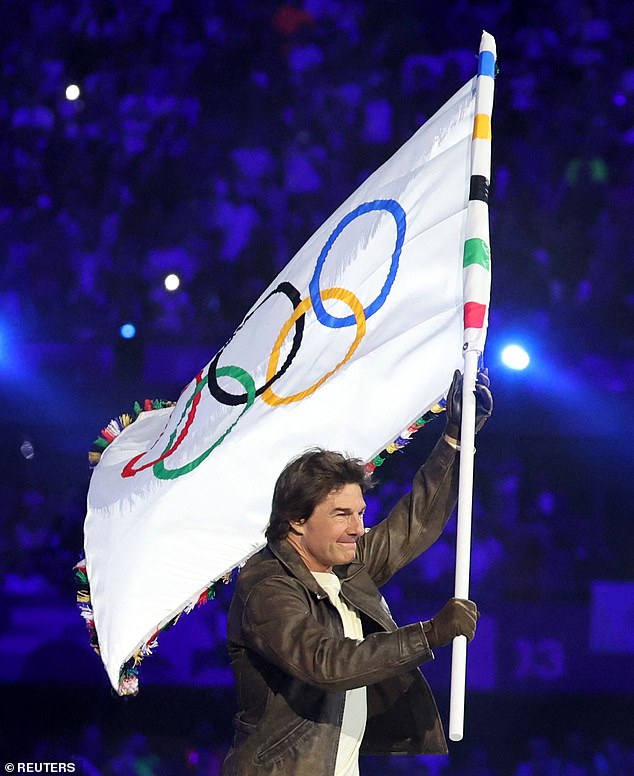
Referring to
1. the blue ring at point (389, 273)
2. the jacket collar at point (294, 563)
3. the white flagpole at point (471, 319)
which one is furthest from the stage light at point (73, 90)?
the jacket collar at point (294, 563)

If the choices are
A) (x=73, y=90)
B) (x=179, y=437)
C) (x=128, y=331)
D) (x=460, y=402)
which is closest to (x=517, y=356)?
(x=128, y=331)

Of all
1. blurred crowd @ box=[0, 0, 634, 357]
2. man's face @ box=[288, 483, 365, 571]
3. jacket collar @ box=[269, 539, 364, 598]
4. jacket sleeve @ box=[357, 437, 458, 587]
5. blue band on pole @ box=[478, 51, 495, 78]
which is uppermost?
blurred crowd @ box=[0, 0, 634, 357]

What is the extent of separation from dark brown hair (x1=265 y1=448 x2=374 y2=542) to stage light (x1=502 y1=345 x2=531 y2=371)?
8.56ft

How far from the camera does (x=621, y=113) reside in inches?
188

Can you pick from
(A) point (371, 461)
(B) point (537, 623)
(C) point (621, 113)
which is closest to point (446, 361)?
(A) point (371, 461)

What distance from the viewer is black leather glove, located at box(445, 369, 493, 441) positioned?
7.34 ft

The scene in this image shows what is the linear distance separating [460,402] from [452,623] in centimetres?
58

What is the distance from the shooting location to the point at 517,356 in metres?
4.66

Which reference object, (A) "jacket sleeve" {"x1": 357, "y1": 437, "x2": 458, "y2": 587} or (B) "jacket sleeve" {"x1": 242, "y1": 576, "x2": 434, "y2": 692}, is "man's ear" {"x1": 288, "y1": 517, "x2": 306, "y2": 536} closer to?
(B) "jacket sleeve" {"x1": 242, "y1": 576, "x2": 434, "y2": 692}

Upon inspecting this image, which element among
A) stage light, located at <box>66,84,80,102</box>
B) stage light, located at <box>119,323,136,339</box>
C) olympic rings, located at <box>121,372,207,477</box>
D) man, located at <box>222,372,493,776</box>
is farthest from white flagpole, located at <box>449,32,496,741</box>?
stage light, located at <box>66,84,80,102</box>

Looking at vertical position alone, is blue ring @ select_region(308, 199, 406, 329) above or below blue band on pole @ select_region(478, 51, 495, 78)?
below

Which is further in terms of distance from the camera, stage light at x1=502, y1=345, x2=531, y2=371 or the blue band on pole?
stage light at x1=502, y1=345, x2=531, y2=371

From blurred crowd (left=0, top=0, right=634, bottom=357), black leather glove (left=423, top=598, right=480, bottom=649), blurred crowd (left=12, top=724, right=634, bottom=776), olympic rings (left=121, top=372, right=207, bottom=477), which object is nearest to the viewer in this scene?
black leather glove (left=423, top=598, right=480, bottom=649)

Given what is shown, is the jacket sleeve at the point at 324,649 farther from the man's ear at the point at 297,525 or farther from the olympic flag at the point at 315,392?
the olympic flag at the point at 315,392
